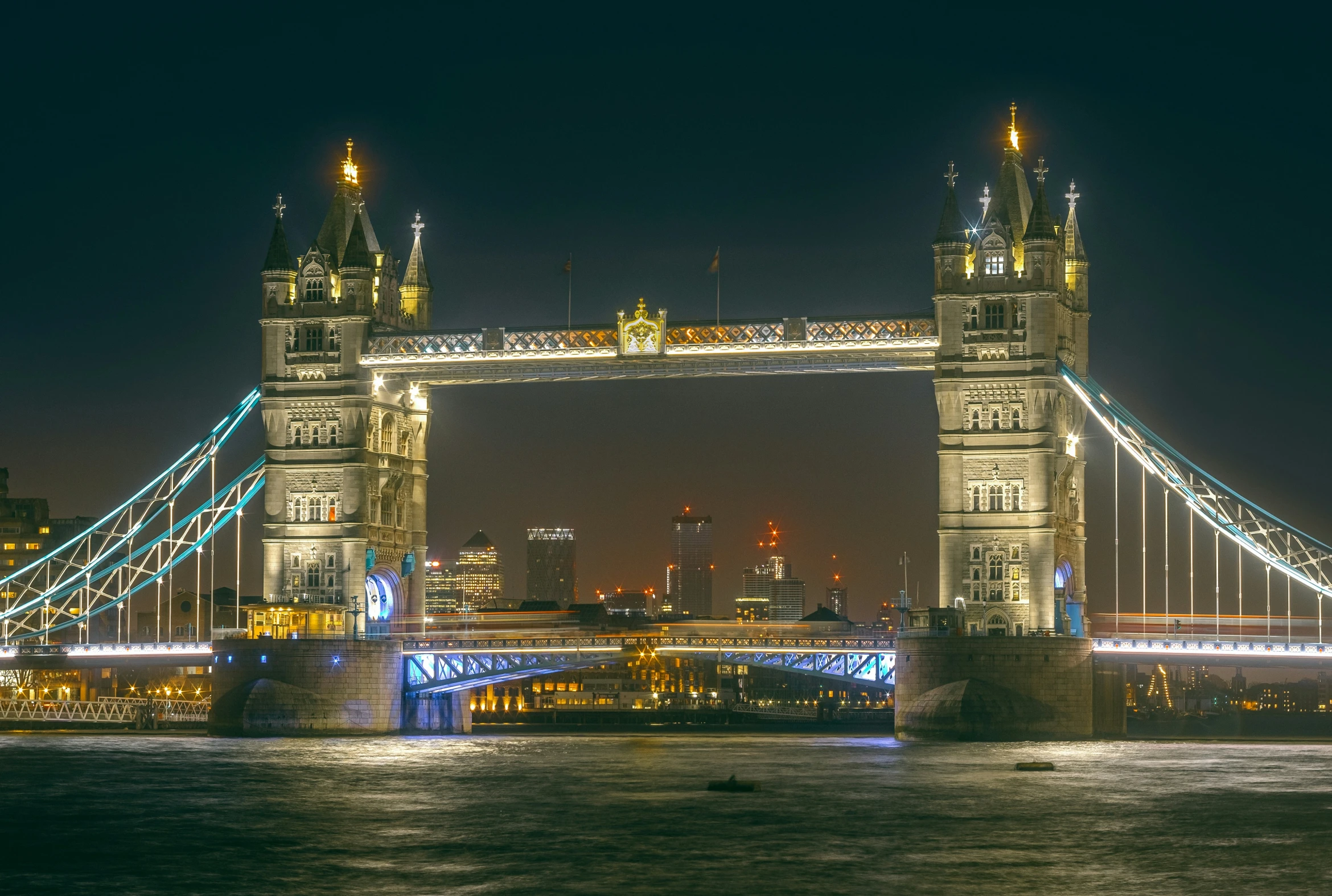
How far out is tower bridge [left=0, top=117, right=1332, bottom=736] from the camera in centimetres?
9406

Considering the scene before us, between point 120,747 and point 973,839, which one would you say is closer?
point 973,839

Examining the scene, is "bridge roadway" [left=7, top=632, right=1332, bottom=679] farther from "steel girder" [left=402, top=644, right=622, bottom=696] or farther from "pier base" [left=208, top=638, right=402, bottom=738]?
"pier base" [left=208, top=638, right=402, bottom=738]

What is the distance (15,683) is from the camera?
163 meters

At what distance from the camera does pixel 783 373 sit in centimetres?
9912

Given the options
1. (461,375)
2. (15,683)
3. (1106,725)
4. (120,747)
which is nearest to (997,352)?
(1106,725)

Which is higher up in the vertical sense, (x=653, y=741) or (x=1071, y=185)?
(x=1071, y=185)

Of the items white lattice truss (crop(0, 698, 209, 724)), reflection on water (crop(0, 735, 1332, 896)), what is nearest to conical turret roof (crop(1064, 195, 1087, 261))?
reflection on water (crop(0, 735, 1332, 896))

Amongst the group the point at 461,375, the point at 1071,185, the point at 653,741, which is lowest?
the point at 653,741

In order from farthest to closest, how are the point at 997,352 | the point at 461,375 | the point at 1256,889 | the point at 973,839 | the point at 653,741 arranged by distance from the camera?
the point at 653,741, the point at 461,375, the point at 997,352, the point at 973,839, the point at 1256,889

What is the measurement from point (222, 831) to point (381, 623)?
159 feet

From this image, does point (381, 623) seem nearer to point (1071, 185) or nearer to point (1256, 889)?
point (1071, 185)

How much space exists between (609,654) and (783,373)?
15.5 m

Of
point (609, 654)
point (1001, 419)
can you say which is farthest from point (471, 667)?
point (1001, 419)

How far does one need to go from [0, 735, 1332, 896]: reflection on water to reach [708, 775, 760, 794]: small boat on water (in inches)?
34.6
